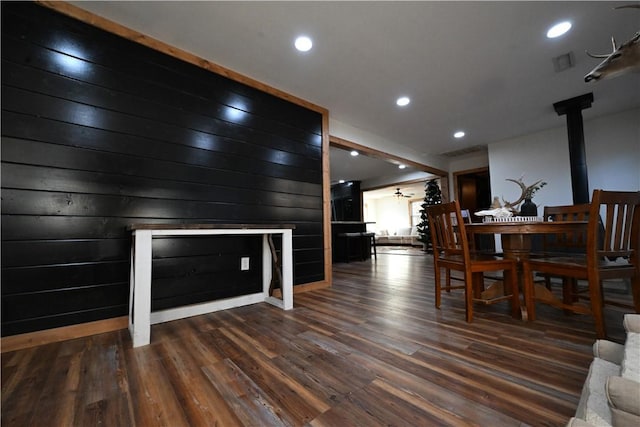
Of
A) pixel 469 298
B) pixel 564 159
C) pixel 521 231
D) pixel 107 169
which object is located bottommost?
pixel 469 298

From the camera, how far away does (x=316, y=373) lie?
4.02 feet

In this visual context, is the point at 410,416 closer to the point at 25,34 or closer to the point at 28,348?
the point at 28,348

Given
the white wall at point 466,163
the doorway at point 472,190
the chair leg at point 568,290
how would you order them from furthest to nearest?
the doorway at point 472,190 → the white wall at point 466,163 → the chair leg at point 568,290

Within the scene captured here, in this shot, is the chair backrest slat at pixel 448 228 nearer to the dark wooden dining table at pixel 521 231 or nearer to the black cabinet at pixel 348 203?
the dark wooden dining table at pixel 521 231

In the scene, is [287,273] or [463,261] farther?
[287,273]

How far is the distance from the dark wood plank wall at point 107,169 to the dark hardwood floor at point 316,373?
34cm

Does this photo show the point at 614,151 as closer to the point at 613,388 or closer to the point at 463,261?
the point at 463,261

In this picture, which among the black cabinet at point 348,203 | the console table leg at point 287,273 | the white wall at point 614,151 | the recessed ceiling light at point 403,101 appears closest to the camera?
the console table leg at point 287,273

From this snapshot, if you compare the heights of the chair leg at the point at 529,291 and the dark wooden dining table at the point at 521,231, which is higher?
the dark wooden dining table at the point at 521,231

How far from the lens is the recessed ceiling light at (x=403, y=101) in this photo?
331 cm

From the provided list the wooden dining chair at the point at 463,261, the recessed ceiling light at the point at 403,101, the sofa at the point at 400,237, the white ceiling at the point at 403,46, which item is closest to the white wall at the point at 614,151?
the white ceiling at the point at 403,46

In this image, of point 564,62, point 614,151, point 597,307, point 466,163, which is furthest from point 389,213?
point 597,307

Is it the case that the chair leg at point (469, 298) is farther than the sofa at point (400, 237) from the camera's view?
No

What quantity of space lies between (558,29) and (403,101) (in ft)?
5.00
